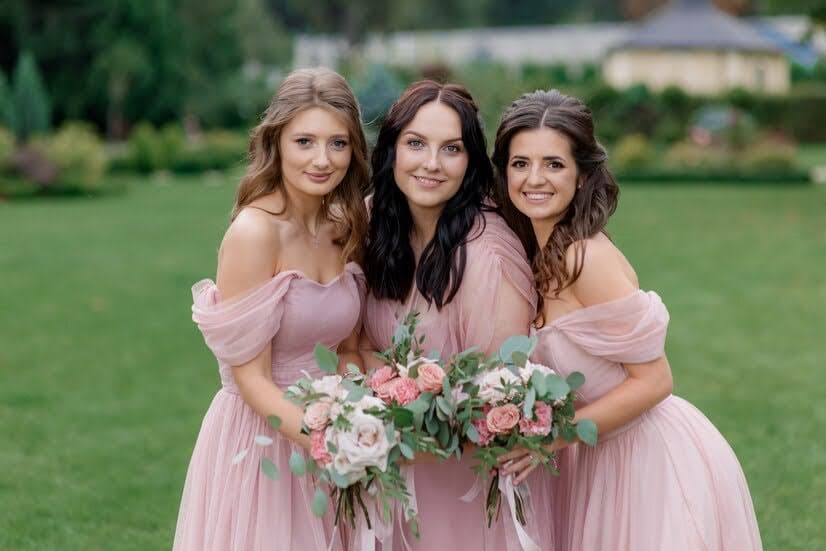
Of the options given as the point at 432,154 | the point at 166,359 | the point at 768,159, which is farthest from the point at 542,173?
the point at 768,159

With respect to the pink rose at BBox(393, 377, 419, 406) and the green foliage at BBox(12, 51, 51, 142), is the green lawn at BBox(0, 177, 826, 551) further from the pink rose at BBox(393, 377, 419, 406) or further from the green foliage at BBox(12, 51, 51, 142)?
the green foliage at BBox(12, 51, 51, 142)

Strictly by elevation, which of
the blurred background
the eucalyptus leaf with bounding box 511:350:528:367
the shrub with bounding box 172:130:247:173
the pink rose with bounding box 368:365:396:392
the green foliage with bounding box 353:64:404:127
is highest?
the eucalyptus leaf with bounding box 511:350:528:367

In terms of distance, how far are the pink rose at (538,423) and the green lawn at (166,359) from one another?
2.73 metres

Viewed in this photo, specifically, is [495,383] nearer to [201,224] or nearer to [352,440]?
[352,440]

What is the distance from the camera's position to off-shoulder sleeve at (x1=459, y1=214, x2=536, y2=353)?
368 centimetres

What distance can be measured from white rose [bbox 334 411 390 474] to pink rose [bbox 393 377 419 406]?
0.34ft

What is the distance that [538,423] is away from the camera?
10.7ft

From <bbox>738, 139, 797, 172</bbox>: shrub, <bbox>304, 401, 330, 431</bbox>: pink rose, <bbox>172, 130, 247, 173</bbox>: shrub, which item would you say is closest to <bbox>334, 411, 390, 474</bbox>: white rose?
<bbox>304, 401, 330, 431</bbox>: pink rose

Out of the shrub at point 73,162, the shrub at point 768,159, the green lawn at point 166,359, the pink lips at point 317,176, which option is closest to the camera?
the pink lips at point 317,176

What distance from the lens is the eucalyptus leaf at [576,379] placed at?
338 centimetres

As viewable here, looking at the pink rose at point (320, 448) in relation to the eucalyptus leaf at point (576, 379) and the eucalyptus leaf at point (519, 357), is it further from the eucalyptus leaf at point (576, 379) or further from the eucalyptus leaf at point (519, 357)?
the eucalyptus leaf at point (576, 379)

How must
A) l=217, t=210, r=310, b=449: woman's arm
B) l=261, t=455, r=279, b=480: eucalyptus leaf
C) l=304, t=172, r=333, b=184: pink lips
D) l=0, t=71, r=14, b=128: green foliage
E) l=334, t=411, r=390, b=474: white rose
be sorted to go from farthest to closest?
l=0, t=71, r=14, b=128: green foliage
l=304, t=172, r=333, b=184: pink lips
l=217, t=210, r=310, b=449: woman's arm
l=261, t=455, r=279, b=480: eucalyptus leaf
l=334, t=411, r=390, b=474: white rose

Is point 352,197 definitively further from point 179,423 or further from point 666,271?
point 666,271

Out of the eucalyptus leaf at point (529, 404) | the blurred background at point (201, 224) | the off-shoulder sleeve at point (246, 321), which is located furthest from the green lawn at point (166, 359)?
the eucalyptus leaf at point (529, 404)
